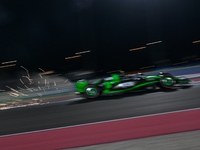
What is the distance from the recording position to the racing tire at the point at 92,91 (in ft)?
21.2

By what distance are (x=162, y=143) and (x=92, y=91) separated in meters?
3.97

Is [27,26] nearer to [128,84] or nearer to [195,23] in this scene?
[195,23]

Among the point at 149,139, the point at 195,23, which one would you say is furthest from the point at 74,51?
the point at 149,139

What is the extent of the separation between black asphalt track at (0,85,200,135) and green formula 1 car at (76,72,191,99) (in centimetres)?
30

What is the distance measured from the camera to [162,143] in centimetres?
268

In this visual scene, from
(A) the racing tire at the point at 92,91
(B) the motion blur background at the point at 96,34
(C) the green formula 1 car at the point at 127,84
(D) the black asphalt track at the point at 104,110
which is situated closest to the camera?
(D) the black asphalt track at the point at 104,110

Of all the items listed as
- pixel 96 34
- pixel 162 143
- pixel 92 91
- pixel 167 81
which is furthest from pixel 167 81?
pixel 96 34

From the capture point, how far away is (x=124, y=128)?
3.62 metres

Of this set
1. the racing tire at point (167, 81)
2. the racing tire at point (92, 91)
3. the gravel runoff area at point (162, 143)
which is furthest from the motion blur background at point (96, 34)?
the gravel runoff area at point (162, 143)

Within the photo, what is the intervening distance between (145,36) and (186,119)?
18.7m

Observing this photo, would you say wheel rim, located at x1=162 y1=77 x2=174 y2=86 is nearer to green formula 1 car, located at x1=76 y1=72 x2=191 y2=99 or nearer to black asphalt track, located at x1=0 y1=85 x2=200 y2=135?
green formula 1 car, located at x1=76 y1=72 x2=191 y2=99

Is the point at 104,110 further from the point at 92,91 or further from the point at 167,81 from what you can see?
the point at 167,81

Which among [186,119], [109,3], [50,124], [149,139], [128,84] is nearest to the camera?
[149,139]

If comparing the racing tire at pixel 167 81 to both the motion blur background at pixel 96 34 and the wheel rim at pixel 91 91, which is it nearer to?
the wheel rim at pixel 91 91
